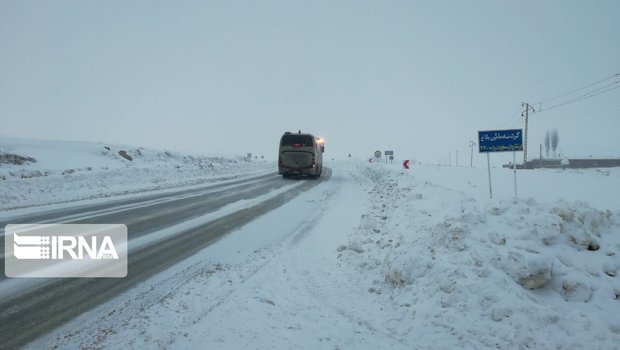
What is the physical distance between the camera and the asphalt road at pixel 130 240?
14.3ft

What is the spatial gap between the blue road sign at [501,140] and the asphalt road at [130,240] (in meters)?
7.36

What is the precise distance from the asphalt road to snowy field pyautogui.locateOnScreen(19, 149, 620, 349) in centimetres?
30

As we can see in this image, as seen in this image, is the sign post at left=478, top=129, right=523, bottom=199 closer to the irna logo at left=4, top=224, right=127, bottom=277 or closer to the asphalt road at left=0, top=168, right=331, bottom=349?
the asphalt road at left=0, top=168, right=331, bottom=349

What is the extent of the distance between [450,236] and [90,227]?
318 inches

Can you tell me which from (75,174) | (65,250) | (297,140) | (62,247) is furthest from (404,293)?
(297,140)

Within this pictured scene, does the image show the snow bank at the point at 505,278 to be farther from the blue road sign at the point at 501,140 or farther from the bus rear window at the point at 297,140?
the bus rear window at the point at 297,140

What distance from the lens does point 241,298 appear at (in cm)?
508

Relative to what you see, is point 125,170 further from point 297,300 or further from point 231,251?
point 297,300

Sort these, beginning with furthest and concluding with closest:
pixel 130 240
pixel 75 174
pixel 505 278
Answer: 1. pixel 75 174
2. pixel 130 240
3. pixel 505 278

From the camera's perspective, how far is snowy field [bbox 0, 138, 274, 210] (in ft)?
48.5

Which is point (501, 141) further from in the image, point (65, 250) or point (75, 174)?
point (75, 174)

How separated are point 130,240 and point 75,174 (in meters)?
13.8

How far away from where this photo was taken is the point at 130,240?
8.08 m

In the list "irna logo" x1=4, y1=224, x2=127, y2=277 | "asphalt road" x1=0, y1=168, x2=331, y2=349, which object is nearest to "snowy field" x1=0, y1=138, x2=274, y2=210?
"asphalt road" x1=0, y1=168, x2=331, y2=349
